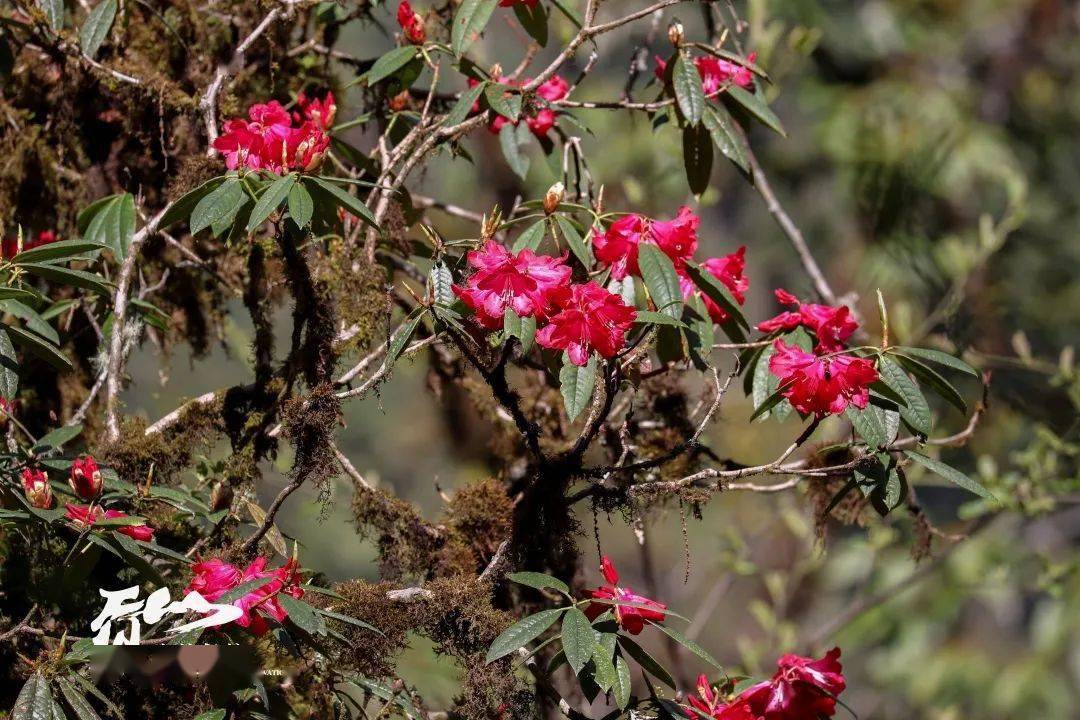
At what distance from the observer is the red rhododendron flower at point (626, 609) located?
1.25m

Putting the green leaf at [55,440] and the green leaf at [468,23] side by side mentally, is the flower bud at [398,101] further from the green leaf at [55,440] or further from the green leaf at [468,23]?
the green leaf at [55,440]

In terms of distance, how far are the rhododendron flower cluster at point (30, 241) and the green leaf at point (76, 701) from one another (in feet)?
2.28

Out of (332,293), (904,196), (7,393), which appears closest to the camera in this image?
(7,393)

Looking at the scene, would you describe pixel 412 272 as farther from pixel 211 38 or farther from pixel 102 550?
pixel 102 550

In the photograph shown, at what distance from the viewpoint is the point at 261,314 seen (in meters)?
1.62

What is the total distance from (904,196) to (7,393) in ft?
8.25

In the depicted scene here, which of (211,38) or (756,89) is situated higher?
(211,38)

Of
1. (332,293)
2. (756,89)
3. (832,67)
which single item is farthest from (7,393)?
(832,67)

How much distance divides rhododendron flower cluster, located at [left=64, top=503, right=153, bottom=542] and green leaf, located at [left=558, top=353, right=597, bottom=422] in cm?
49

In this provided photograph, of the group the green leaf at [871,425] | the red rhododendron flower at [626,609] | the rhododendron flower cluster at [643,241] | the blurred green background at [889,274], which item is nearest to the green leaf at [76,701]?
the red rhododendron flower at [626,609]

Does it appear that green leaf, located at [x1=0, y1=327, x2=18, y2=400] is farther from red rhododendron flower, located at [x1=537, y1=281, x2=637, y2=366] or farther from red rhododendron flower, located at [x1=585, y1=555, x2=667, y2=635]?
red rhododendron flower, located at [x1=585, y1=555, x2=667, y2=635]

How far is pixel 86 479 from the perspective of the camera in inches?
49.6

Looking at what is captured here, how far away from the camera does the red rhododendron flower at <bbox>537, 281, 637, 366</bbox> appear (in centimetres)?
118

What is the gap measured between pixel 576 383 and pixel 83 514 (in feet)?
1.83
